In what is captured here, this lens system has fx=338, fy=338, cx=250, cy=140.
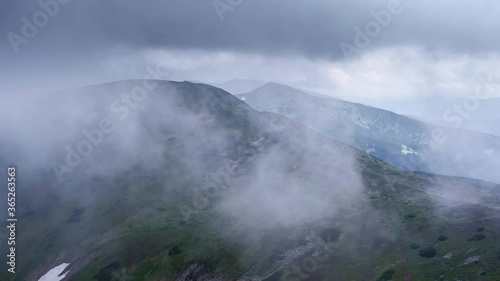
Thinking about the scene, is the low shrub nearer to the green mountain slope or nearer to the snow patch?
the green mountain slope

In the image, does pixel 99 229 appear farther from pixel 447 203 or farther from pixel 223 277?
pixel 447 203

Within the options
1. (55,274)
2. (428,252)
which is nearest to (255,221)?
(428,252)

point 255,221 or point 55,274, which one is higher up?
point 255,221

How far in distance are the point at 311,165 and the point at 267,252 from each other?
83.9m

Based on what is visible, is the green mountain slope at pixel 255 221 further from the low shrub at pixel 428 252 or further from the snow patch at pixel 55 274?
the snow patch at pixel 55 274

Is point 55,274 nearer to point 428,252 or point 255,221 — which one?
point 255,221

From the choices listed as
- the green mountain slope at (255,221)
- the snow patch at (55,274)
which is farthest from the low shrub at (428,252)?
the snow patch at (55,274)

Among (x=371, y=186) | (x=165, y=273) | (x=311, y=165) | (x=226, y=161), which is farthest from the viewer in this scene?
(x=226, y=161)

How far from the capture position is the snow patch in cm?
10696

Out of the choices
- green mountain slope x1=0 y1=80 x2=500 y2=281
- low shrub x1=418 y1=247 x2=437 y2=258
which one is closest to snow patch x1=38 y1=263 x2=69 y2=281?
green mountain slope x1=0 y1=80 x2=500 y2=281

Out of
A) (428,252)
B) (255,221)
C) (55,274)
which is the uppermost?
(428,252)

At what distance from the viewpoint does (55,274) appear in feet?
359

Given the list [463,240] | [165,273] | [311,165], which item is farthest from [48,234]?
[463,240]

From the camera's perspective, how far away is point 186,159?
199m
